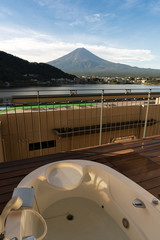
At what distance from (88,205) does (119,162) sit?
712 mm

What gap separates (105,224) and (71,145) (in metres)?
3.50

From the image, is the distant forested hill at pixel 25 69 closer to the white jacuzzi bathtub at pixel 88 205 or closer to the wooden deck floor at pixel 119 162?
the wooden deck floor at pixel 119 162

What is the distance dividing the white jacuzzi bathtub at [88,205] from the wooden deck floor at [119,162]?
0.98 feet

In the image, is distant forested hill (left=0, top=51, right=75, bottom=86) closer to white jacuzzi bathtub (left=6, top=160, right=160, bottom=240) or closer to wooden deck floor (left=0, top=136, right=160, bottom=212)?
wooden deck floor (left=0, top=136, right=160, bottom=212)

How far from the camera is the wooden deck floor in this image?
5.17ft

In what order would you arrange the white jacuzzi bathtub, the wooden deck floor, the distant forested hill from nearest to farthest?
1. the white jacuzzi bathtub
2. the wooden deck floor
3. the distant forested hill

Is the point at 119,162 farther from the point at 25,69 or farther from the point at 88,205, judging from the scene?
the point at 25,69

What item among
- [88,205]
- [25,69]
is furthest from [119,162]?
[25,69]

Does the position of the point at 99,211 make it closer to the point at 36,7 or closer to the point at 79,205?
the point at 79,205

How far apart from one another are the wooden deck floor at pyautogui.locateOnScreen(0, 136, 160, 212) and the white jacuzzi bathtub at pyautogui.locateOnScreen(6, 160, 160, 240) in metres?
0.30

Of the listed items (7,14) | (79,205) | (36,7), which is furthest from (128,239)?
(36,7)

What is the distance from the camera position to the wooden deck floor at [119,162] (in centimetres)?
158

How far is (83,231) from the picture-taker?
141 cm

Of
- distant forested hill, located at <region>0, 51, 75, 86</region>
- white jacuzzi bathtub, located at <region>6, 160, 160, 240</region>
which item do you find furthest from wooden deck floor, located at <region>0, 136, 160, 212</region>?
distant forested hill, located at <region>0, 51, 75, 86</region>
